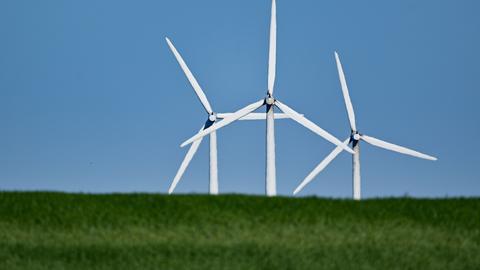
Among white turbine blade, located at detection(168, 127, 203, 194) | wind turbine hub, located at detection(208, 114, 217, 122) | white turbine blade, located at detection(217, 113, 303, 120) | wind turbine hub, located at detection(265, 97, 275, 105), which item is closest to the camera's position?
wind turbine hub, located at detection(265, 97, 275, 105)

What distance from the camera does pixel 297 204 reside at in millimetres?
28422

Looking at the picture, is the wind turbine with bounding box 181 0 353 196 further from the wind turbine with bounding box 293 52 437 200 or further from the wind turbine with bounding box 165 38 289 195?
the wind turbine with bounding box 293 52 437 200

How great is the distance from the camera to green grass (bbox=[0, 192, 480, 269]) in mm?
23359

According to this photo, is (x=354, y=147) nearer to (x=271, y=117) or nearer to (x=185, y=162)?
(x=271, y=117)

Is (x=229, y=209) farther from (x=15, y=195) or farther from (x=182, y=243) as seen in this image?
(x=15, y=195)

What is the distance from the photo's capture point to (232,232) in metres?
25.5

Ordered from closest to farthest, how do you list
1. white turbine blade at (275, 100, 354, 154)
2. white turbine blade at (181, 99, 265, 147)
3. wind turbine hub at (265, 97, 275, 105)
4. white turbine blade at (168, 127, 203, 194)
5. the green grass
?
the green grass → white turbine blade at (181, 99, 265, 147) → white turbine blade at (275, 100, 354, 154) → wind turbine hub at (265, 97, 275, 105) → white turbine blade at (168, 127, 203, 194)

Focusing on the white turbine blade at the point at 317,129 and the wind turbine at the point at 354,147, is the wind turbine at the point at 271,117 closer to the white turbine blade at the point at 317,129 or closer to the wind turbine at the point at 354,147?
the white turbine blade at the point at 317,129

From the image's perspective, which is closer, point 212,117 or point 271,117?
point 271,117

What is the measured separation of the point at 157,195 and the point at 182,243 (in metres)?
5.09

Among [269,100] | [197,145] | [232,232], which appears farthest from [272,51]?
[232,232]

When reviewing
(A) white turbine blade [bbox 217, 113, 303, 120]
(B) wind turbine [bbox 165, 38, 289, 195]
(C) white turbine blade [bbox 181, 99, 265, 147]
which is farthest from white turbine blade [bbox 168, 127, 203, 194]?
(A) white turbine blade [bbox 217, 113, 303, 120]

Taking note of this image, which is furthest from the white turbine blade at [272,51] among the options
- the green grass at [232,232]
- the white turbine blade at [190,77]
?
the green grass at [232,232]

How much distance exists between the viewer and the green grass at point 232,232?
23359mm
